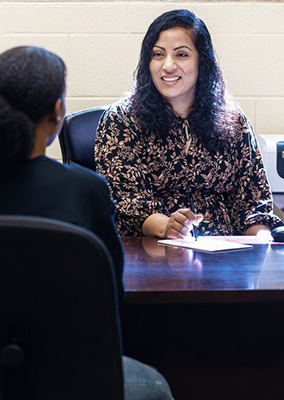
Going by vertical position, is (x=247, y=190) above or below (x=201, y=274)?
below

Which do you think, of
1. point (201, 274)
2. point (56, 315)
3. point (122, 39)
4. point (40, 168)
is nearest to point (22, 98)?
point (40, 168)

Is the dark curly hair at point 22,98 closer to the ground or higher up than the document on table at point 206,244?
higher up

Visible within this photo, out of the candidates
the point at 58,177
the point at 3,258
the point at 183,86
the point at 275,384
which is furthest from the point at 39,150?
the point at 183,86

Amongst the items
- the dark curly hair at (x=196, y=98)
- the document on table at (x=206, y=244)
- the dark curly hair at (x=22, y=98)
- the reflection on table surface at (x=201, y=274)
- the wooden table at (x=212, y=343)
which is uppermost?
the dark curly hair at (x=22, y=98)

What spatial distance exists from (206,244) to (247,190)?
1.95 feet

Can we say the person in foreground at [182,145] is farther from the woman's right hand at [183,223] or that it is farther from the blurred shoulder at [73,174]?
the blurred shoulder at [73,174]

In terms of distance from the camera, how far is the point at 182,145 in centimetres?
236

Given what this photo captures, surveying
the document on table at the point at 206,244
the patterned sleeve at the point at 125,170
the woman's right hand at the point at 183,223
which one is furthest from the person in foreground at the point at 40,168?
the patterned sleeve at the point at 125,170

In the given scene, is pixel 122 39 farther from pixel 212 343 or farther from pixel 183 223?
pixel 212 343

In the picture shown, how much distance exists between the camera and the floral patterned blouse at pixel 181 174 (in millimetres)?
2238

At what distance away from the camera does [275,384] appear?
157cm

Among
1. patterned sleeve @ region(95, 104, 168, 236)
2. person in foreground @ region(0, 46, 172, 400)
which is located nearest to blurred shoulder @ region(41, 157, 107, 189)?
person in foreground @ region(0, 46, 172, 400)

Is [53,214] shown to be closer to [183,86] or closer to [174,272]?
[174,272]

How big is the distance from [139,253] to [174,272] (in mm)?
235
